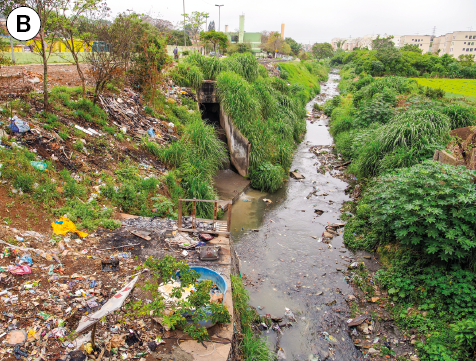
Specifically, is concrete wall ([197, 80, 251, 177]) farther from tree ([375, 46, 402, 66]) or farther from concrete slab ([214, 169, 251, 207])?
tree ([375, 46, 402, 66])

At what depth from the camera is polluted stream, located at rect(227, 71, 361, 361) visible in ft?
15.7

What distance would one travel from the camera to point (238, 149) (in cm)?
1055

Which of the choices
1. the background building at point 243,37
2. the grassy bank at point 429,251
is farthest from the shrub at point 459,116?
the background building at point 243,37

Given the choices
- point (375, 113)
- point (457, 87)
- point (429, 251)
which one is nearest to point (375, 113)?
point (375, 113)

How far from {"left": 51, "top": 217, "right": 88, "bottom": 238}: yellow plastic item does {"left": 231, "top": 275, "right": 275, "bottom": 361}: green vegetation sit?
2513 mm

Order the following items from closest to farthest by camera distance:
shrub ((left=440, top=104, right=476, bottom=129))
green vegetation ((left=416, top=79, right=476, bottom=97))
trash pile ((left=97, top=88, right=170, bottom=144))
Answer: trash pile ((left=97, top=88, right=170, bottom=144)), shrub ((left=440, top=104, right=476, bottom=129)), green vegetation ((left=416, top=79, right=476, bottom=97))

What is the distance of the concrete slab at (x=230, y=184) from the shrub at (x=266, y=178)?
304mm

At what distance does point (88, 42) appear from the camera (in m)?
7.89

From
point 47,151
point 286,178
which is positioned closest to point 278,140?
point 286,178

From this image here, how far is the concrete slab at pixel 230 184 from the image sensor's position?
9.22 m

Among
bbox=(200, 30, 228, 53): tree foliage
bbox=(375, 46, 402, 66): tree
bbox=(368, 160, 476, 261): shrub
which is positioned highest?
bbox=(375, 46, 402, 66): tree

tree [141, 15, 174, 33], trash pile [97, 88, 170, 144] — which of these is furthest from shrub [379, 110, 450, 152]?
tree [141, 15, 174, 33]

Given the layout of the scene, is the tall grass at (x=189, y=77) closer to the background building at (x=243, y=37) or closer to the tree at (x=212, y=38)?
the tree at (x=212, y=38)

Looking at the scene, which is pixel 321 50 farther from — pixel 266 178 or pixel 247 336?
pixel 247 336
